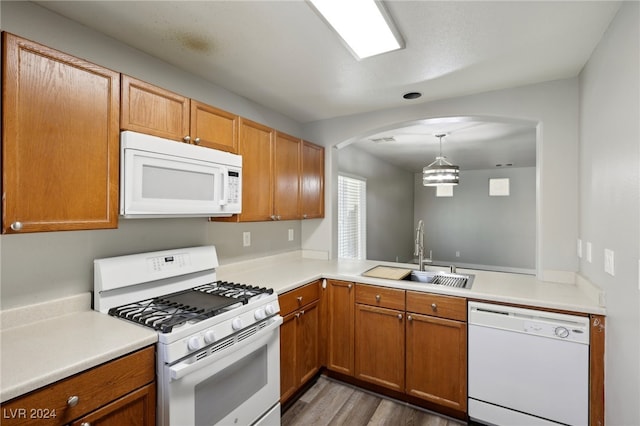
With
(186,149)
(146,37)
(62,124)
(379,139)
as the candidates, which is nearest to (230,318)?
(186,149)

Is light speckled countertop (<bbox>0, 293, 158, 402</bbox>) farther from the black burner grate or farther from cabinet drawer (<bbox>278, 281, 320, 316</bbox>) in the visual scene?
cabinet drawer (<bbox>278, 281, 320, 316</bbox>)

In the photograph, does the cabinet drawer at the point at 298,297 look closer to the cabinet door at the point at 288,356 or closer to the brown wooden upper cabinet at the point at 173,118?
the cabinet door at the point at 288,356

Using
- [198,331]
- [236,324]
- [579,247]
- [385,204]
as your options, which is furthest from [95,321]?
[385,204]

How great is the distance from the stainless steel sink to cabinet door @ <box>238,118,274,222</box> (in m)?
1.40

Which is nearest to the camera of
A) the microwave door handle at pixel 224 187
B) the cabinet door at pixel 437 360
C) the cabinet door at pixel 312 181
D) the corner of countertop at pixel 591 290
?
the corner of countertop at pixel 591 290

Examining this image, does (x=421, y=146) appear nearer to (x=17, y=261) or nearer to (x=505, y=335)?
(x=505, y=335)

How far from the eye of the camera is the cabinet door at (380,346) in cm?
228

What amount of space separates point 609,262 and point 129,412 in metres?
2.33

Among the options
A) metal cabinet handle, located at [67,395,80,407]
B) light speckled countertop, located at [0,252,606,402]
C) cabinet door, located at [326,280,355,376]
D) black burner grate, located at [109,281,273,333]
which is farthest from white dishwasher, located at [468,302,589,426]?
metal cabinet handle, located at [67,395,80,407]

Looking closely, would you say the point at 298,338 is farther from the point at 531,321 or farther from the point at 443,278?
the point at 531,321

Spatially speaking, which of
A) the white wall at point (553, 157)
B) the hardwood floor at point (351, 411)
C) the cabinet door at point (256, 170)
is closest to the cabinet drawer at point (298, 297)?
the cabinet door at point (256, 170)

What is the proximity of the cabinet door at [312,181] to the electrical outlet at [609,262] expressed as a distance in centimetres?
210

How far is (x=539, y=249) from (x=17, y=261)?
3.22 m

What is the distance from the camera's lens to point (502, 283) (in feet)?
7.35
